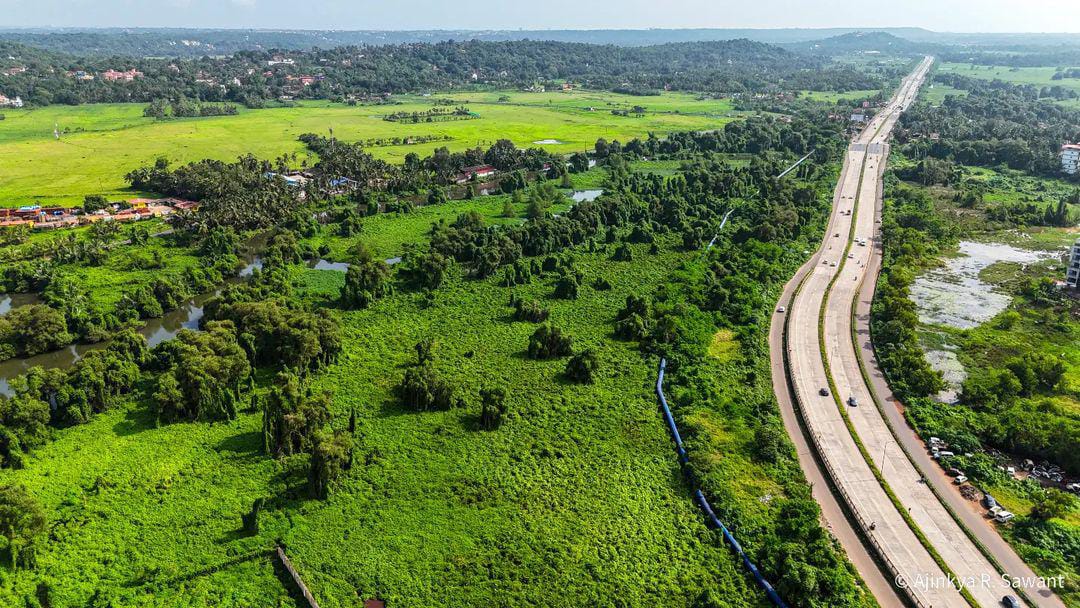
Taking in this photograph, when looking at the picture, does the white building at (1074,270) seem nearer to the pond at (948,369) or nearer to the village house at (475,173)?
the pond at (948,369)

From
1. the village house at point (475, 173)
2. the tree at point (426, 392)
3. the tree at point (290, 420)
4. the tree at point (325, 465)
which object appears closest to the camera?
the tree at point (325, 465)

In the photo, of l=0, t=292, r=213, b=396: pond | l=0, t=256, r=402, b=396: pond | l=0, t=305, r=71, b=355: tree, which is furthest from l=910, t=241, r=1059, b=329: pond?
l=0, t=305, r=71, b=355: tree

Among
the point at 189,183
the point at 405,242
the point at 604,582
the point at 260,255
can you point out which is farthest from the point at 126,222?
the point at 604,582

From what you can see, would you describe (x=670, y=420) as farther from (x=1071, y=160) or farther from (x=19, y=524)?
(x=1071, y=160)

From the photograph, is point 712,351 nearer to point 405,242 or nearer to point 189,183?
point 405,242

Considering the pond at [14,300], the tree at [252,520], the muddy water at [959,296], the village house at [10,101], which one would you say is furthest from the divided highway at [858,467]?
the village house at [10,101]

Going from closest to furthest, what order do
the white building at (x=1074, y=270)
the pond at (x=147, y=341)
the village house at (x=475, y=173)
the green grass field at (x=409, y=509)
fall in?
the green grass field at (x=409, y=509) → the pond at (x=147, y=341) → the white building at (x=1074, y=270) → the village house at (x=475, y=173)

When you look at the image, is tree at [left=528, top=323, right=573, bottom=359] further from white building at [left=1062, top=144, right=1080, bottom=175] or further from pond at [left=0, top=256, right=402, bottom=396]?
white building at [left=1062, top=144, right=1080, bottom=175]
